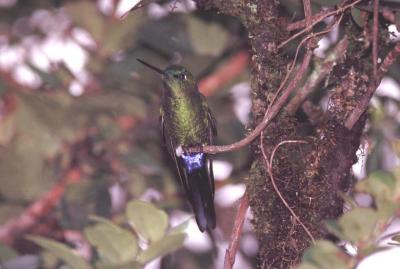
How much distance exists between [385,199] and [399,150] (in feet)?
0.87

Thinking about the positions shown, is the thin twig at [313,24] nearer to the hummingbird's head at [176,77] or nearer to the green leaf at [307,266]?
the green leaf at [307,266]

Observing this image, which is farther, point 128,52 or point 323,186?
point 128,52

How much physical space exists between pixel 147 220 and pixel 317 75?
1.06m

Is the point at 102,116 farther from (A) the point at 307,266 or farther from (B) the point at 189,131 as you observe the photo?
(A) the point at 307,266

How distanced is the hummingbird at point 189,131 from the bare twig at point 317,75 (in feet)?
3.67

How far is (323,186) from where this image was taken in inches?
89.4

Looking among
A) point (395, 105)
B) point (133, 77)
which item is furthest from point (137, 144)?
point (395, 105)

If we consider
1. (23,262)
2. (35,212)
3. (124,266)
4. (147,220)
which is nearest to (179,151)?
(35,212)

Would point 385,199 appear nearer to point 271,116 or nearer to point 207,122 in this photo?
point 271,116

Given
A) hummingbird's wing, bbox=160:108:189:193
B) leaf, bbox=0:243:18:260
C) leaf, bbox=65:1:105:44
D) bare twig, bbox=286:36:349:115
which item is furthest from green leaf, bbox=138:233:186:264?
leaf, bbox=65:1:105:44

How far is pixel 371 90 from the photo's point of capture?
7.21 feet

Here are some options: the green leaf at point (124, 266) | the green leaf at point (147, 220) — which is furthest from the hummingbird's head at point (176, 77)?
the green leaf at point (124, 266)

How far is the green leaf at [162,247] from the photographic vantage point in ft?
5.60

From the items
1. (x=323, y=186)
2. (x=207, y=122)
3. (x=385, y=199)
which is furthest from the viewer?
(x=207, y=122)
